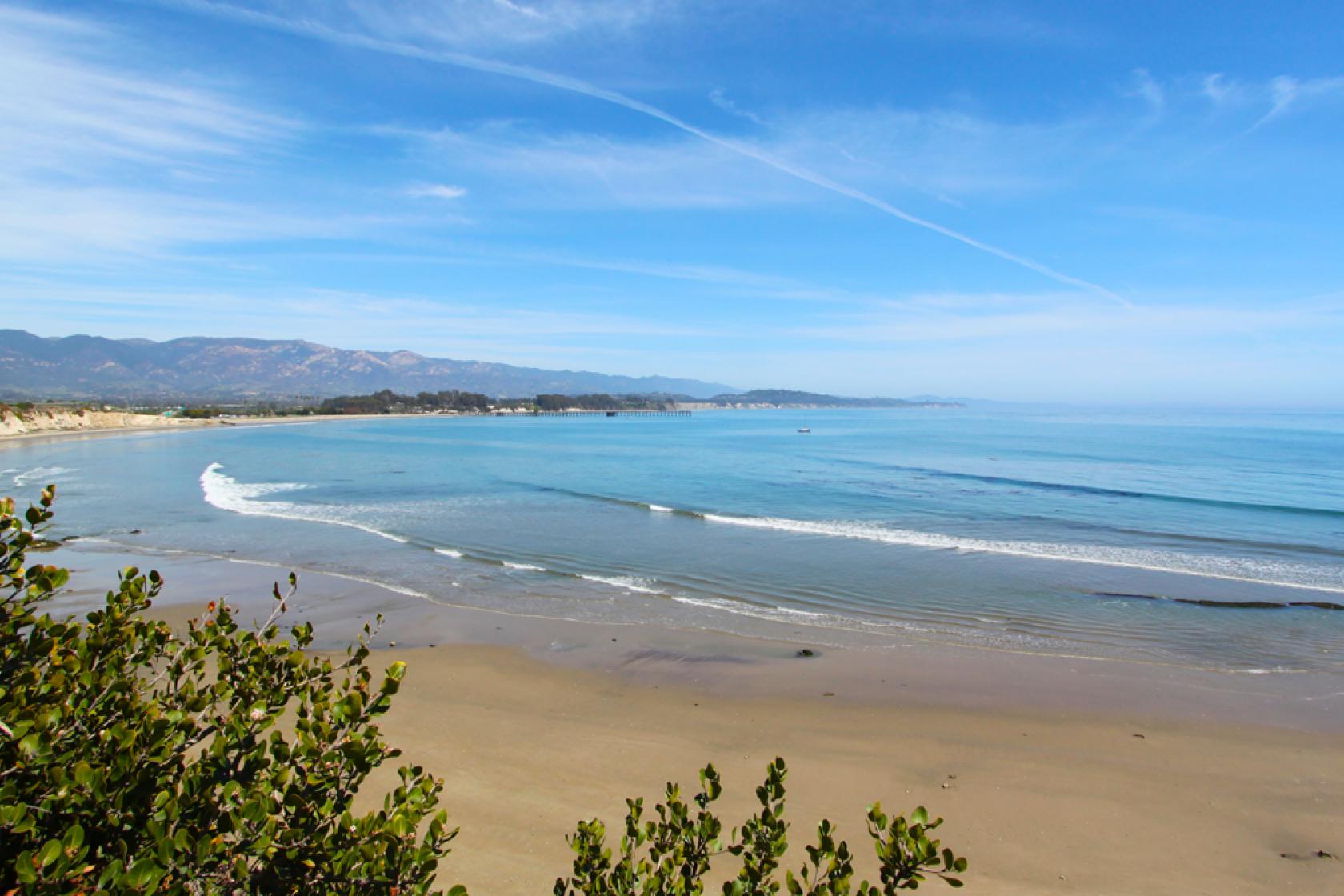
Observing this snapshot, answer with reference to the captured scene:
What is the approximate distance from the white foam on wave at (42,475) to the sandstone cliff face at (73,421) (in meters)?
39.8

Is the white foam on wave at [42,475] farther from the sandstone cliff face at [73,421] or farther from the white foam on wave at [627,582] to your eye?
the sandstone cliff face at [73,421]

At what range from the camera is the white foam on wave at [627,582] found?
15.7 meters

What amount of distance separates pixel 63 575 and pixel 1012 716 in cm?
973

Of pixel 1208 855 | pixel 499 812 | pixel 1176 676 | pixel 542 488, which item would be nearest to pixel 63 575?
pixel 499 812

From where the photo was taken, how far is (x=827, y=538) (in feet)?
70.6

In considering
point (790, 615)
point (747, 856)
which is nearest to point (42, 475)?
point (790, 615)

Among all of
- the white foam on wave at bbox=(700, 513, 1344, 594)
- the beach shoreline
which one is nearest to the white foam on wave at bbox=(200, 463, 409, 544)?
the beach shoreline

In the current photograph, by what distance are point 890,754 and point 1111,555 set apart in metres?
14.6

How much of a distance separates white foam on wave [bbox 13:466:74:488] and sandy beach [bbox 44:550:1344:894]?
32.0m

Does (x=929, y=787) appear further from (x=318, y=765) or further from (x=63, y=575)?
(x=63, y=575)

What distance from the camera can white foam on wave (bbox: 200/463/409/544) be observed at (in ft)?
79.0

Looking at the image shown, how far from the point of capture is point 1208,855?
20.5 feet

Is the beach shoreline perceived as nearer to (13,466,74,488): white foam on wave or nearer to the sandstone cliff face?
(13,466,74,488): white foam on wave

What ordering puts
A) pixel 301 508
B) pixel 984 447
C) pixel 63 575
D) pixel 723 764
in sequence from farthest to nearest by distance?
pixel 984 447 → pixel 301 508 → pixel 723 764 → pixel 63 575
